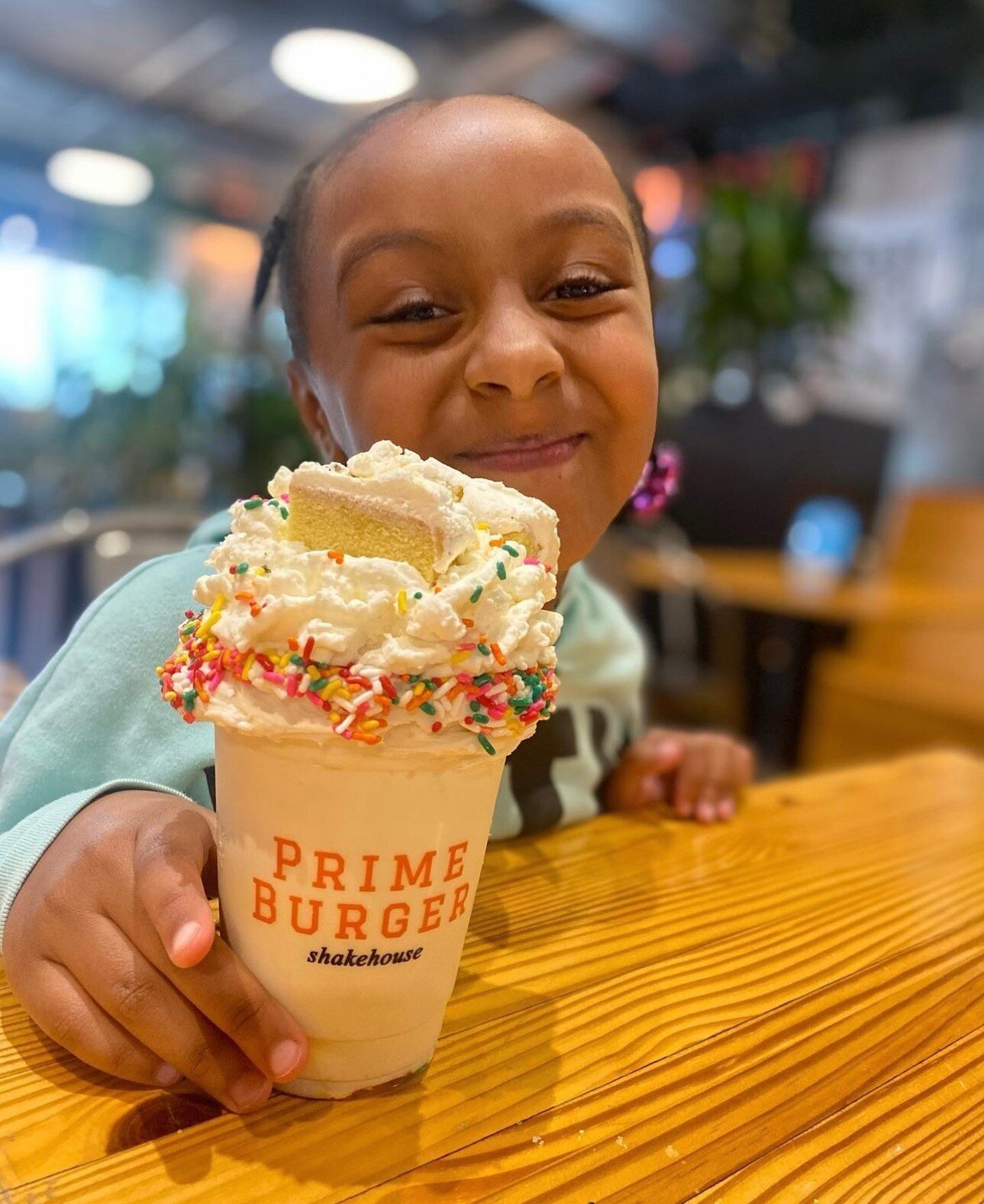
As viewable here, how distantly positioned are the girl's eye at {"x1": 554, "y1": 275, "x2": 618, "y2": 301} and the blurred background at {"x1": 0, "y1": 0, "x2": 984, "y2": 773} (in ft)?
5.24

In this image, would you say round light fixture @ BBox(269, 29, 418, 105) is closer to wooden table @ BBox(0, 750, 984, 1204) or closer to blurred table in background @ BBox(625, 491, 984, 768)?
blurred table in background @ BBox(625, 491, 984, 768)

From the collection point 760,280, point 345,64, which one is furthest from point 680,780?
point 760,280

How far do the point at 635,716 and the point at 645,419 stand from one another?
1.47 ft

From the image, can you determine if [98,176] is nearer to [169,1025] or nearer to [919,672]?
[919,672]

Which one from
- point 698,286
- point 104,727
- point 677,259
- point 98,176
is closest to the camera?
point 104,727

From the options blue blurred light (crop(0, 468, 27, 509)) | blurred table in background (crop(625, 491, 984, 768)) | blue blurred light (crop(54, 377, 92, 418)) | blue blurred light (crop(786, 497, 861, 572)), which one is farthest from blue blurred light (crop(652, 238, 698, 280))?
blue blurred light (crop(0, 468, 27, 509))

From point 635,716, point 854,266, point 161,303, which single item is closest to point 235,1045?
point 635,716

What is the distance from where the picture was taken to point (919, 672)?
143 inches

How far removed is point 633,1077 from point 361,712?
0.29 meters

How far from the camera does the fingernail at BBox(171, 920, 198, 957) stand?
467mm

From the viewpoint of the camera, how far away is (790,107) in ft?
20.9

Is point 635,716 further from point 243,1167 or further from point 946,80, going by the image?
point 946,80

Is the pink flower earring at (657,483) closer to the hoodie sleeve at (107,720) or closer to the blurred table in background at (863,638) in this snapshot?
the hoodie sleeve at (107,720)

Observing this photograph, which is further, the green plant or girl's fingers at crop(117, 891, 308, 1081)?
the green plant
